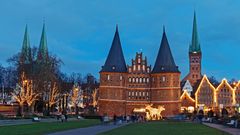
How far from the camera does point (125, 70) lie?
118 m

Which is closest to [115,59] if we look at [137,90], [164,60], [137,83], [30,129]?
[137,83]

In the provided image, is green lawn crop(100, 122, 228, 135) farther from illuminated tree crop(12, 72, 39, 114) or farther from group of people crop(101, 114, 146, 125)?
illuminated tree crop(12, 72, 39, 114)

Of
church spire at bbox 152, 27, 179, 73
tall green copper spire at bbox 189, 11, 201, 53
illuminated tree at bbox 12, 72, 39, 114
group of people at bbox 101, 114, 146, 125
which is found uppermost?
tall green copper spire at bbox 189, 11, 201, 53

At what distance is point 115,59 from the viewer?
117062mm

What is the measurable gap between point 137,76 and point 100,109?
47.4 ft

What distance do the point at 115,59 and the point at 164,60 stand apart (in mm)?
13678

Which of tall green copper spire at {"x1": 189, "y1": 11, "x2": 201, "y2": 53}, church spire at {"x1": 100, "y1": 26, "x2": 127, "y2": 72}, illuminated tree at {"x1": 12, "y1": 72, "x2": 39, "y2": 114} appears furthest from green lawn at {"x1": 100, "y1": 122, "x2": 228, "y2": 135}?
tall green copper spire at {"x1": 189, "y1": 11, "x2": 201, "y2": 53}

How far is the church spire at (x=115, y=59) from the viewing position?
116562 mm

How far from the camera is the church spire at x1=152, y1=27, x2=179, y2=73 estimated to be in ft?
383

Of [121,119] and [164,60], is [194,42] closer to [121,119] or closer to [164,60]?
[164,60]

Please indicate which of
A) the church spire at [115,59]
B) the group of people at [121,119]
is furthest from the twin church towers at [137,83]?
the group of people at [121,119]

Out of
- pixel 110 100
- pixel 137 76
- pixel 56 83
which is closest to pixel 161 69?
pixel 137 76

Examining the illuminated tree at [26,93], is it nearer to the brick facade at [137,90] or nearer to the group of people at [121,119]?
the group of people at [121,119]

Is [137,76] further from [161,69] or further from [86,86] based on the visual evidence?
[86,86]
